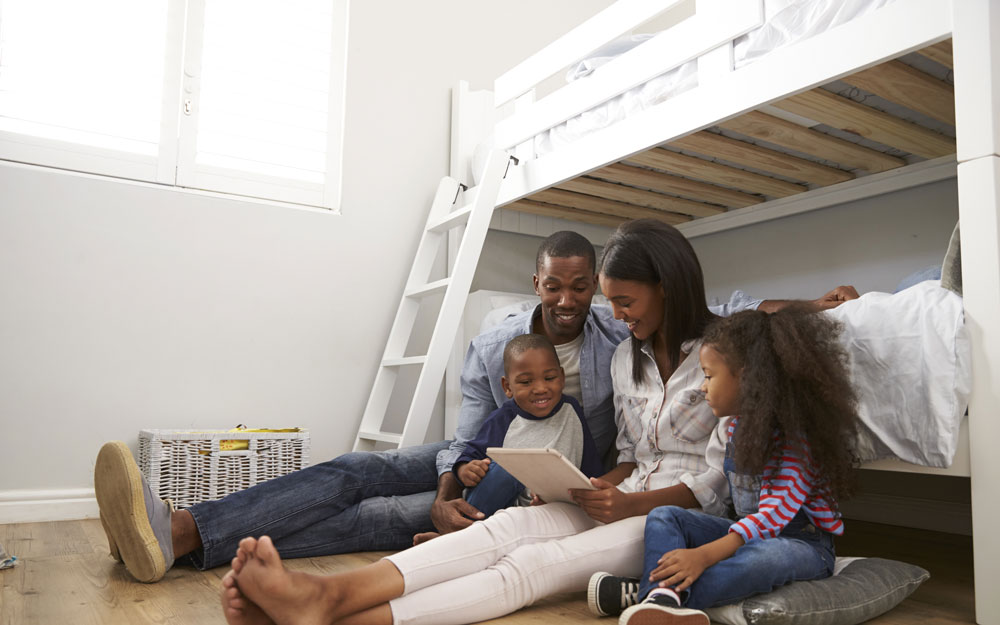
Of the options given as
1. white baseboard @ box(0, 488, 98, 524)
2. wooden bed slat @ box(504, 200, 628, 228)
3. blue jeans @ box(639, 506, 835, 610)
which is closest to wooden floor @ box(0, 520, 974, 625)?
blue jeans @ box(639, 506, 835, 610)

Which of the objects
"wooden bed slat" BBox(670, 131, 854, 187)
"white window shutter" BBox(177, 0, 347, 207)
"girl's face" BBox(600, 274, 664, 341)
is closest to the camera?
"girl's face" BBox(600, 274, 664, 341)

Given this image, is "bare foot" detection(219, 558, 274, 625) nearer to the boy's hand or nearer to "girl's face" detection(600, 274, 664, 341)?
the boy's hand

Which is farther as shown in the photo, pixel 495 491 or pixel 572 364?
pixel 572 364

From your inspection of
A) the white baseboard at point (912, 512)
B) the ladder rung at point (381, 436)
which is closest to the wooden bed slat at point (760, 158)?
the white baseboard at point (912, 512)

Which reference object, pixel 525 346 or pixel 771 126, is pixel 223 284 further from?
pixel 771 126

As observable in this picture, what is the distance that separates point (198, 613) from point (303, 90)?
1.84m

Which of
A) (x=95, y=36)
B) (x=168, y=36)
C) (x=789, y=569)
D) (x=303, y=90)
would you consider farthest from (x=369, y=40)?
(x=789, y=569)

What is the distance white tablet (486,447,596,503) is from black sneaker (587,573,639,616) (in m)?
0.14

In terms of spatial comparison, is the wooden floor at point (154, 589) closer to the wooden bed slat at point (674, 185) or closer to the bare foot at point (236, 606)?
the bare foot at point (236, 606)

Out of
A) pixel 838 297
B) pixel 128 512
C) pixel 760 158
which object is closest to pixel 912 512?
pixel 838 297

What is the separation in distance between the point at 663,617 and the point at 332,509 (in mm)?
792

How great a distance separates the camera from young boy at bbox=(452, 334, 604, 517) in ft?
4.89

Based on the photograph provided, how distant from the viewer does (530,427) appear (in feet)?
5.07

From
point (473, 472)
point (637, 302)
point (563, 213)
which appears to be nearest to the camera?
point (637, 302)
